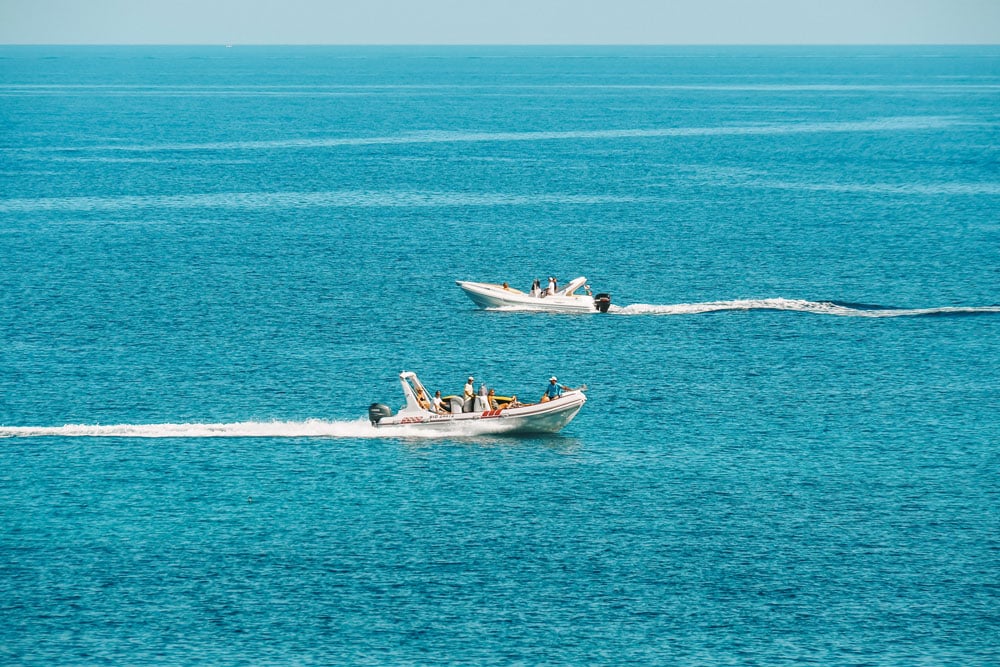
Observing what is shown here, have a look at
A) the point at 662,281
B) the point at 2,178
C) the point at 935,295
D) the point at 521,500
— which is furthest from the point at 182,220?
the point at 521,500

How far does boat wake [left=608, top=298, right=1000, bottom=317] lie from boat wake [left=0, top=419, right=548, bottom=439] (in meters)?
34.2

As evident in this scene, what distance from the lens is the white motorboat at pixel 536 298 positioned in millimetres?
112250

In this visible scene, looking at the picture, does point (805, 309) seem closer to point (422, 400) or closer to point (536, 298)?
point (536, 298)

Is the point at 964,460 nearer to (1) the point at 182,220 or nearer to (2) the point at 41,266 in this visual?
(2) the point at 41,266

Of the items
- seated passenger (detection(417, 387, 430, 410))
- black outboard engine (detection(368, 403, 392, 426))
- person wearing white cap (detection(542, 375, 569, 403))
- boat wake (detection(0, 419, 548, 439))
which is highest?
person wearing white cap (detection(542, 375, 569, 403))

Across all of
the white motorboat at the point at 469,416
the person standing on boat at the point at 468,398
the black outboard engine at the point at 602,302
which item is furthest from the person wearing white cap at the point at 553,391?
the black outboard engine at the point at 602,302

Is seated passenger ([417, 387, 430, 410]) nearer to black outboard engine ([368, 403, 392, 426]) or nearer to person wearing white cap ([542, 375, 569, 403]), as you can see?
black outboard engine ([368, 403, 392, 426])

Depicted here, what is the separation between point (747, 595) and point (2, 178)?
167m

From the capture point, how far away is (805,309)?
368 feet

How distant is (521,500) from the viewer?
7012 cm

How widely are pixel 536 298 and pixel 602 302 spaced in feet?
18.0

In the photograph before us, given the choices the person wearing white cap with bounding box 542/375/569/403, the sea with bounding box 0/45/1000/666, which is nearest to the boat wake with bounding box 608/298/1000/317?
the sea with bounding box 0/45/1000/666

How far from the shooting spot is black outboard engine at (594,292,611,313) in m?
111

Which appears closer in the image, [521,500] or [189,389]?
[521,500]
